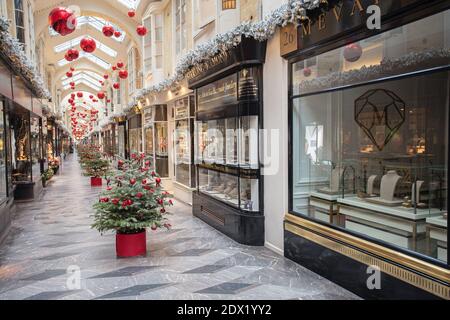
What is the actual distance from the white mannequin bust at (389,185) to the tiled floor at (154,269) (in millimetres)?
1392

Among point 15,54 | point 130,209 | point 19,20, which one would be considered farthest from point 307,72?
point 19,20

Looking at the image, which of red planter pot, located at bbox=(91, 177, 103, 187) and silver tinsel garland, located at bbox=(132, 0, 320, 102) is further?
red planter pot, located at bbox=(91, 177, 103, 187)

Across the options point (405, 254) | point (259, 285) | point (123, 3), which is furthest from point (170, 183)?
point (405, 254)

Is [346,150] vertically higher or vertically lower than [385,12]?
lower

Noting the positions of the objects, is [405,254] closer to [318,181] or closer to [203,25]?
[318,181]

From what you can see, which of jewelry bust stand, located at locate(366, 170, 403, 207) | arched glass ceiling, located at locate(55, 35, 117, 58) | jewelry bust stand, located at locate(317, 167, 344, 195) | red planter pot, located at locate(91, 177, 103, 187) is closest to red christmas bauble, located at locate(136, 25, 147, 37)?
jewelry bust stand, located at locate(317, 167, 344, 195)

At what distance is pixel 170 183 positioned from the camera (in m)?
12.7

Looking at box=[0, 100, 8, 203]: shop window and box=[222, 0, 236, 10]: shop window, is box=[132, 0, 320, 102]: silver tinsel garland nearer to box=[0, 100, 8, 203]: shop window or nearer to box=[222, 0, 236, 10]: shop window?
box=[222, 0, 236, 10]: shop window

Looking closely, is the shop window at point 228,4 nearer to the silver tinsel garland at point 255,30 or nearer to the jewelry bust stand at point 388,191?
the silver tinsel garland at point 255,30

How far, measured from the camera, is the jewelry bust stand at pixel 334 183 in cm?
555

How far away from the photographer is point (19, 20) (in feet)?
35.0

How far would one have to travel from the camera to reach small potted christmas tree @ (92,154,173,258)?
5383 millimetres

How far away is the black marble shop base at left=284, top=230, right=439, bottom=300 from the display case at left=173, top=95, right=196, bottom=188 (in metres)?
5.13

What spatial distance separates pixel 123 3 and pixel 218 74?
10124mm
